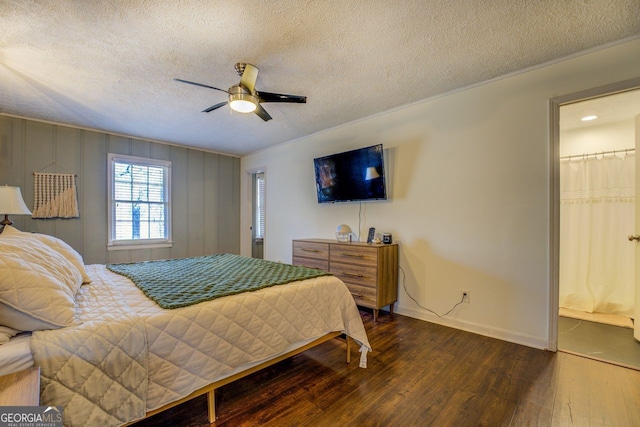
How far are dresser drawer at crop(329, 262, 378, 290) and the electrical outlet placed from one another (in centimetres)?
87

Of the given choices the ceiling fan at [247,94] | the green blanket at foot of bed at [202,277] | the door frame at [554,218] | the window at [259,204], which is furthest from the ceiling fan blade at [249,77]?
the window at [259,204]

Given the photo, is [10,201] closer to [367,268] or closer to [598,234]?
[367,268]

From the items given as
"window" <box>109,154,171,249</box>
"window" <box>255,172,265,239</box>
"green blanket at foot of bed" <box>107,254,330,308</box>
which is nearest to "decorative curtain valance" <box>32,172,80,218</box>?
"window" <box>109,154,171,249</box>

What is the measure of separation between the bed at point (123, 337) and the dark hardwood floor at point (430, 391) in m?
0.23

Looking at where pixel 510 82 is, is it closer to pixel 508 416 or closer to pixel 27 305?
pixel 508 416

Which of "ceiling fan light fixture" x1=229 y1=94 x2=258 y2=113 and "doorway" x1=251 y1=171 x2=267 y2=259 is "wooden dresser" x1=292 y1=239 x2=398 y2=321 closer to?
"ceiling fan light fixture" x1=229 y1=94 x2=258 y2=113

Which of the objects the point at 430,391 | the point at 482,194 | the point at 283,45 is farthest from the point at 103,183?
the point at 482,194

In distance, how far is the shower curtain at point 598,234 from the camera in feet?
10.2

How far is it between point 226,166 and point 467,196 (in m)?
4.42

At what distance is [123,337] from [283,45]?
2106 millimetres

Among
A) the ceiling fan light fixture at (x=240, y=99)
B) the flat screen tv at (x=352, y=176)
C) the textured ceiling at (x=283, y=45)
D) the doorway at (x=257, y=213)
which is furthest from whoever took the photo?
the doorway at (x=257, y=213)

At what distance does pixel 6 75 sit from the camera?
2.49 metres

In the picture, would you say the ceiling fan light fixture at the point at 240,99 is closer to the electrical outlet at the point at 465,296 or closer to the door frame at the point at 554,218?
the door frame at the point at 554,218

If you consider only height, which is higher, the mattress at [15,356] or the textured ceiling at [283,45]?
the textured ceiling at [283,45]
